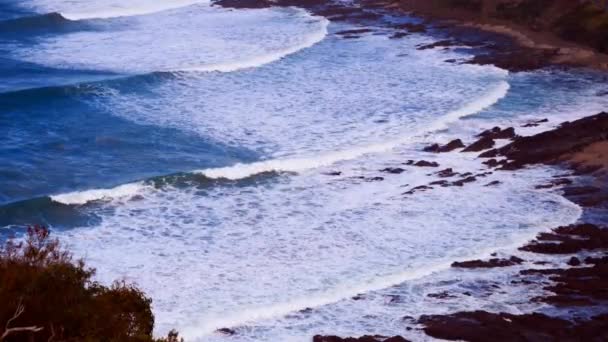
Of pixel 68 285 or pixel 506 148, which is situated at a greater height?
pixel 68 285

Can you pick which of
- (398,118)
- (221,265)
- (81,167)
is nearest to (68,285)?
(221,265)

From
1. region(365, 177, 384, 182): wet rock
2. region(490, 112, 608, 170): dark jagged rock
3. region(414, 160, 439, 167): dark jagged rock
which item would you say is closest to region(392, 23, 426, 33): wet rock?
region(490, 112, 608, 170): dark jagged rock

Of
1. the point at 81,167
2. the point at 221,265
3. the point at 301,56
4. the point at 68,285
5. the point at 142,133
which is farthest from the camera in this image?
the point at 301,56

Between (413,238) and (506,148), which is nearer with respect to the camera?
(413,238)

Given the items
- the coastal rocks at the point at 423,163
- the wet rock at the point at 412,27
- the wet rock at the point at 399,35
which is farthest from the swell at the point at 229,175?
the wet rock at the point at 412,27

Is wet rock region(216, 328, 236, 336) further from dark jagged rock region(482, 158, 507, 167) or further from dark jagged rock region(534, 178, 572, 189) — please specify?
dark jagged rock region(482, 158, 507, 167)

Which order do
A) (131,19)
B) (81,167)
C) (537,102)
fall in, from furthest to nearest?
(131,19) < (537,102) < (81,167)

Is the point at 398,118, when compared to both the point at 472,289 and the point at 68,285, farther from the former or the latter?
the point at 68,285
